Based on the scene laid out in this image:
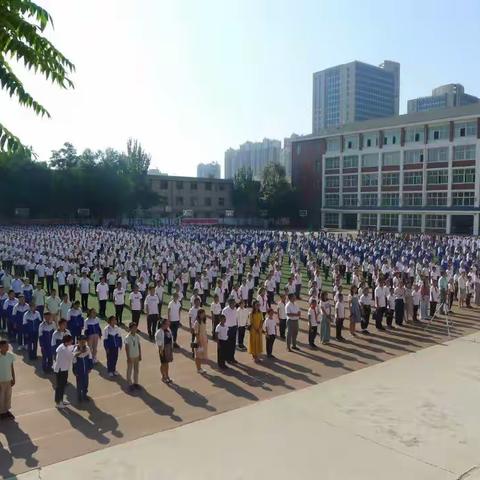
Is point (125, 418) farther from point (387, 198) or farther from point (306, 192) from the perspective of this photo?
point (306, 192)

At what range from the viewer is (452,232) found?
2000 inches

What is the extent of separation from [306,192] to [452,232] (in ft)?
69.6

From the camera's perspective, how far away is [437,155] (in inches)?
2032

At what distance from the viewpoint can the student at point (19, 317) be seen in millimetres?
10688

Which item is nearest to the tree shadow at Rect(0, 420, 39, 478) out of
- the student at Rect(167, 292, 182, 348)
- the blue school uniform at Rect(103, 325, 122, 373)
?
the blue school uniform at Rect(103, 325, 122, 373)

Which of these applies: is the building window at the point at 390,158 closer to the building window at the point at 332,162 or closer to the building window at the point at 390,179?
the building window at the point at 390,179

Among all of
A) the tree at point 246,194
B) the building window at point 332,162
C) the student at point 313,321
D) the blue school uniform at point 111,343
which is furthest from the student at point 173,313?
the tree at point 246,194

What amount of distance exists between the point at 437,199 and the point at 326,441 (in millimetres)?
49511

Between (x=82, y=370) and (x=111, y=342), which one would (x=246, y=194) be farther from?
(x=82, y=370)

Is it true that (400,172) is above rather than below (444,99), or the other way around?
below

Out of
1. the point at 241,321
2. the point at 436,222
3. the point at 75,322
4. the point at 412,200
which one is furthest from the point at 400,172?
the point at 75,322

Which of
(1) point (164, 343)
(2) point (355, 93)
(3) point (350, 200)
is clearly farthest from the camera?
(2) point (355, 93)

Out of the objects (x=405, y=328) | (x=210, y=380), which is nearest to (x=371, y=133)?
(x=405, y=328)

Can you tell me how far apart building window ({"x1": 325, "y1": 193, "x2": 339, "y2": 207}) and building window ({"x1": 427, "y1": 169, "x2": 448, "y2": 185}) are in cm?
1250
